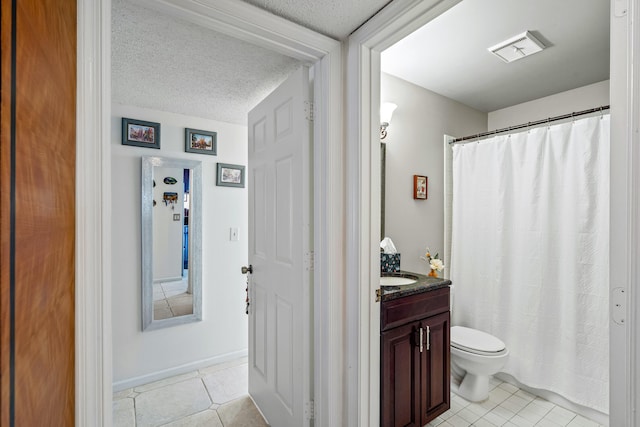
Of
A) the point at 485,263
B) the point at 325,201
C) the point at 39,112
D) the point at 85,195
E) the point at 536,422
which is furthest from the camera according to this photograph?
the point at 485,263

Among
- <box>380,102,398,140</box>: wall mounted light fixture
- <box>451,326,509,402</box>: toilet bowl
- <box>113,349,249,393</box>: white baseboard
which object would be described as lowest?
<box>113,349,249,393</box>: white baseboard

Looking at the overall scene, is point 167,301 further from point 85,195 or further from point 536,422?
point 536,422

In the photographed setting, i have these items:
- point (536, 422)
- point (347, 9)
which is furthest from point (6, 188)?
point (536, 422)

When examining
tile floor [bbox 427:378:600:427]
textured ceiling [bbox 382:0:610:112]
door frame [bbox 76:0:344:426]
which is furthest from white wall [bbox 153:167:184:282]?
tile floor [bbox 427:378:600:427]

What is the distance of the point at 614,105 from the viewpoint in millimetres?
693

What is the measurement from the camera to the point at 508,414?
6.37 feet

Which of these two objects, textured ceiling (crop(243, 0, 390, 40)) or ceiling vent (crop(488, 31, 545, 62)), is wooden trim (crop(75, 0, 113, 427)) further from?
ceiling vent (crop(488, 31, 545, 62))

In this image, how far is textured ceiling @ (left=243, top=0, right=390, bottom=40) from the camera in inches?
45.6

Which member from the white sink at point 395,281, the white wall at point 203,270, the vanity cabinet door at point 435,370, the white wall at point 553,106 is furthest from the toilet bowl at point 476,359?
the white wall at point 553,106

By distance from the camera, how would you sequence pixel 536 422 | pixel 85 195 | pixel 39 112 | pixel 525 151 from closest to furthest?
pixel 39 112, pixel 85 195, pixel 536 422, pixel 525 151

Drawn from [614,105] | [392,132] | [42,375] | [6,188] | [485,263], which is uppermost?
[392,132]

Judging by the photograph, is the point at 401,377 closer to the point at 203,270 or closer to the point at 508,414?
the point at 508,414

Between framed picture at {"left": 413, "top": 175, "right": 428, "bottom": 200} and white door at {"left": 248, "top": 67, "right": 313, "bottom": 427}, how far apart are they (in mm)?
1286

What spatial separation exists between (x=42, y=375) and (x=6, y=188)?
32cm
